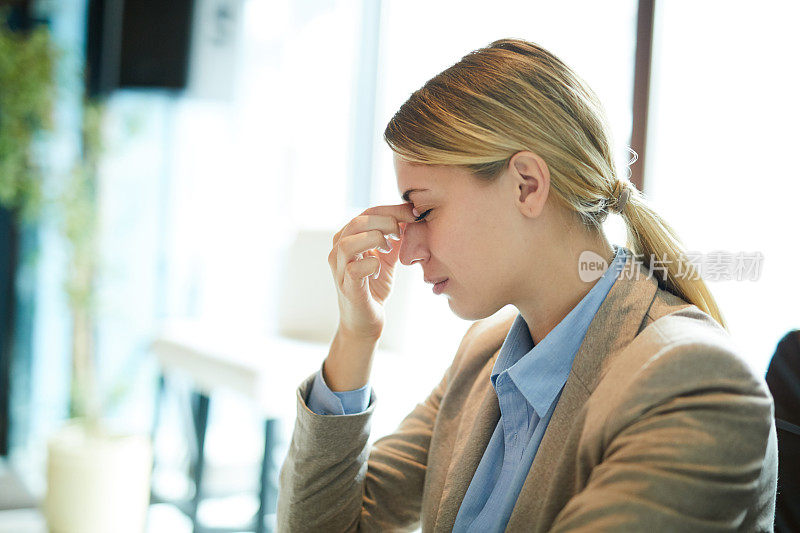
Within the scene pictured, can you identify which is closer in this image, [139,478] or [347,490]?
[347,490]

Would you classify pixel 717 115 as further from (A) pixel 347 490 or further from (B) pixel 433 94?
(A) pixel 347 490

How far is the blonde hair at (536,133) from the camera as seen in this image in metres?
0.92

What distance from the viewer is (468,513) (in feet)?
3.14

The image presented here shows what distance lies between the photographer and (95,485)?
262 cm

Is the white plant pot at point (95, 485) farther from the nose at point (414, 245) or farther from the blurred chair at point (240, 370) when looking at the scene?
the nose at point (414, 245)

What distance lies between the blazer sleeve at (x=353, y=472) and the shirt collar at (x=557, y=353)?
0.23 m

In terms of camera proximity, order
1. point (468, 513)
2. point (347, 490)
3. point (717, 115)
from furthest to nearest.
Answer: point (717, 115), point (347, 490), point (468, 513)

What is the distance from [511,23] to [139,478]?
2.27 m

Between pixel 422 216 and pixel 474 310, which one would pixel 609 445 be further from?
pixel 422 216

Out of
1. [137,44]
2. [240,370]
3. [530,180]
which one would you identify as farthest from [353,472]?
[137,44]

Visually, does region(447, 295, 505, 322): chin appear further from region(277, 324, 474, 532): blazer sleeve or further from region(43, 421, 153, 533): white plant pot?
region(43, 421, 153, 533): white plant pot

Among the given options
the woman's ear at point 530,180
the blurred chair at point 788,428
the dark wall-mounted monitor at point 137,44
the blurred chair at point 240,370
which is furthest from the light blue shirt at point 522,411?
the dark wall-mounted monitor at point 137,44

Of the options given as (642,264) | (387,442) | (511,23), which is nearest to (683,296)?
(642,264)

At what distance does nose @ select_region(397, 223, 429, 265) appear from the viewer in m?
1.07
